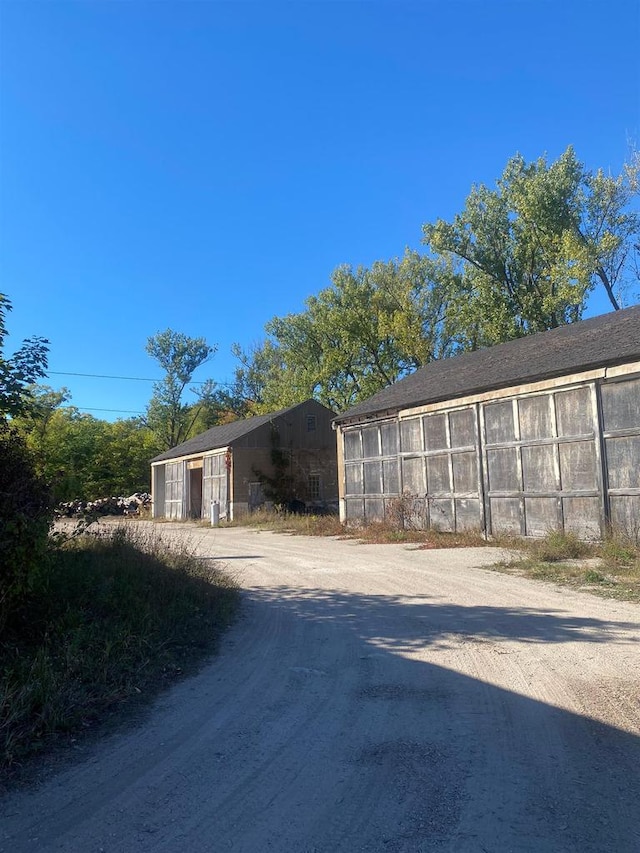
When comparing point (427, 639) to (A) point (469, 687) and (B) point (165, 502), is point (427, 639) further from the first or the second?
(B) point (165, 502)

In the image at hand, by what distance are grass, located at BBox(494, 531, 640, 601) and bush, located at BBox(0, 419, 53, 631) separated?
7356 millimetres

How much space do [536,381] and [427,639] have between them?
9.91 metres

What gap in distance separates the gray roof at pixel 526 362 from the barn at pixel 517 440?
0.05 m

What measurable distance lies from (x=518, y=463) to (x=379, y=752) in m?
12.5

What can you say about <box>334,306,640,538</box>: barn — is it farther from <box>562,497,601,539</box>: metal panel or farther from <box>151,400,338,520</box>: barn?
<box>151,400,338,520</box>: barn

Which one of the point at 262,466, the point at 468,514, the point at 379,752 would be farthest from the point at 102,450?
the point at 379,752

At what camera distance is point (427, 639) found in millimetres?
6602

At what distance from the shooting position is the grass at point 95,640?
14.1 feet

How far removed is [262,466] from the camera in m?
32.2

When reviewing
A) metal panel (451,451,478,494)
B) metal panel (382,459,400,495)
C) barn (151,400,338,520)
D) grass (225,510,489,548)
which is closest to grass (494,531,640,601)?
grass (225,510,489,548)

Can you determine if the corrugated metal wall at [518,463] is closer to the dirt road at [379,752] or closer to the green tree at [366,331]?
the dirt road at [379,752]

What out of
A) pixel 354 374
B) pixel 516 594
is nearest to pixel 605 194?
pixel 354 374

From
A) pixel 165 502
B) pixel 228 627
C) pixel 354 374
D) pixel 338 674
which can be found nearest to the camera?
pixel 338 674

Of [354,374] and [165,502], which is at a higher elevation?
[354,374]
